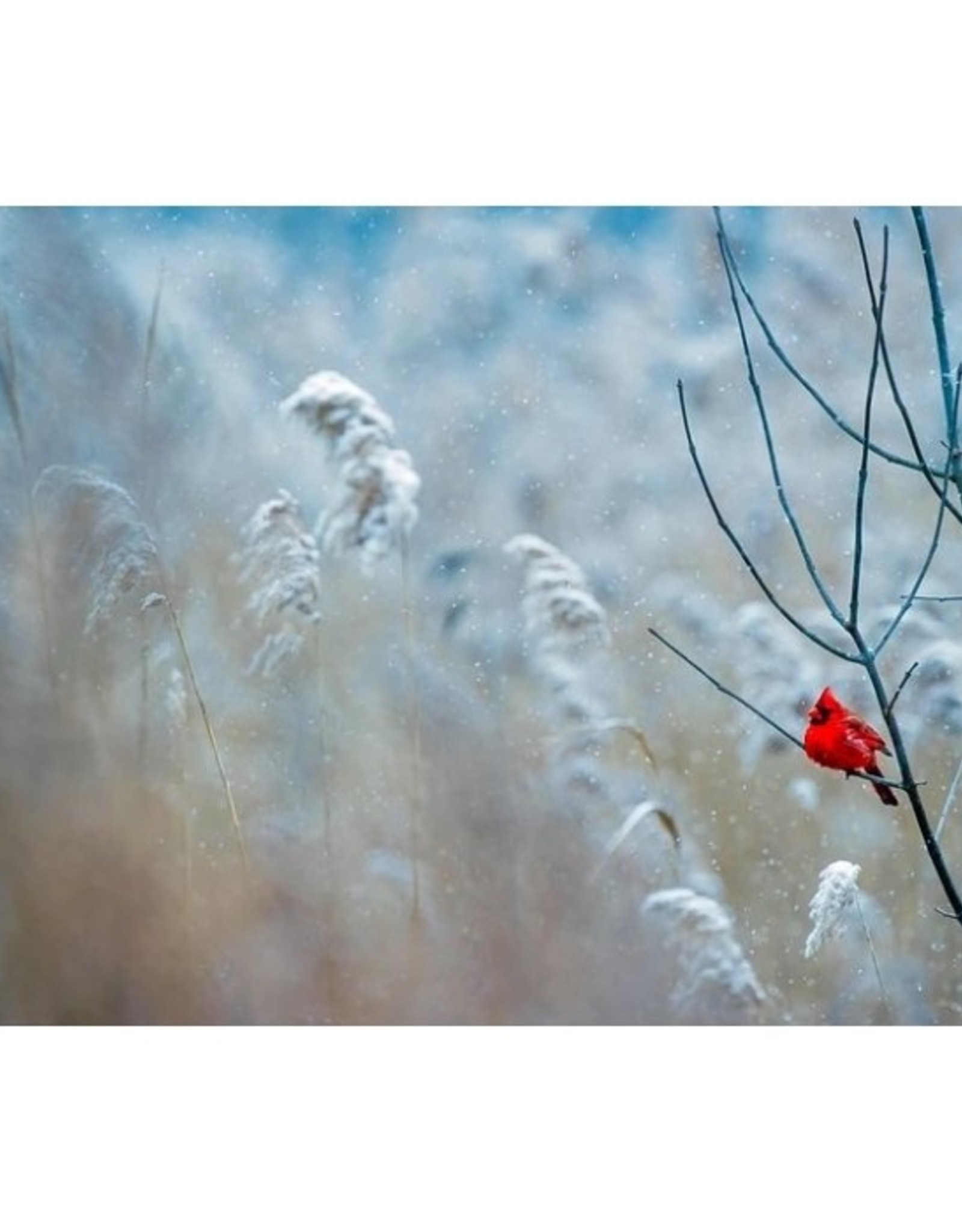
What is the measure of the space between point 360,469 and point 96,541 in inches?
22.0

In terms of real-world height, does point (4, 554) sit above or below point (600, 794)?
above

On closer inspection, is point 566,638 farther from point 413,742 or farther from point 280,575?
point 280,575

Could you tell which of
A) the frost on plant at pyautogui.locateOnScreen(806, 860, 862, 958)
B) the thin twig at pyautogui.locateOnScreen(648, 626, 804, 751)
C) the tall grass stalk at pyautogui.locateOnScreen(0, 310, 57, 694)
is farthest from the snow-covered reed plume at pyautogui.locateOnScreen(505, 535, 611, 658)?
the tall grass stalk at pyautogui.locateOnScreen(0, 310, 57, 694)

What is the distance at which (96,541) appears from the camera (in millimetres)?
2850

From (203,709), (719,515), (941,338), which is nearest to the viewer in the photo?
(941,338)

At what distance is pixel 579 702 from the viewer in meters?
2.82

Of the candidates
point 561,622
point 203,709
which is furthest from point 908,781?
point 203,709

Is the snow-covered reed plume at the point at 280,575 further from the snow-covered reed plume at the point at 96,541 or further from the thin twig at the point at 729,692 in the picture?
the thin twig at the point at 729,692

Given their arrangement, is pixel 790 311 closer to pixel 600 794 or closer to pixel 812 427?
pixel 812 427

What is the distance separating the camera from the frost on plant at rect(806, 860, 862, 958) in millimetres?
2779

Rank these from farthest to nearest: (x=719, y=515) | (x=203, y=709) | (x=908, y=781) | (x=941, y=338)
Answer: (x=203, y=709) → (x=719, y=515) → (x=908, y=781) → (x=941, y=338)
